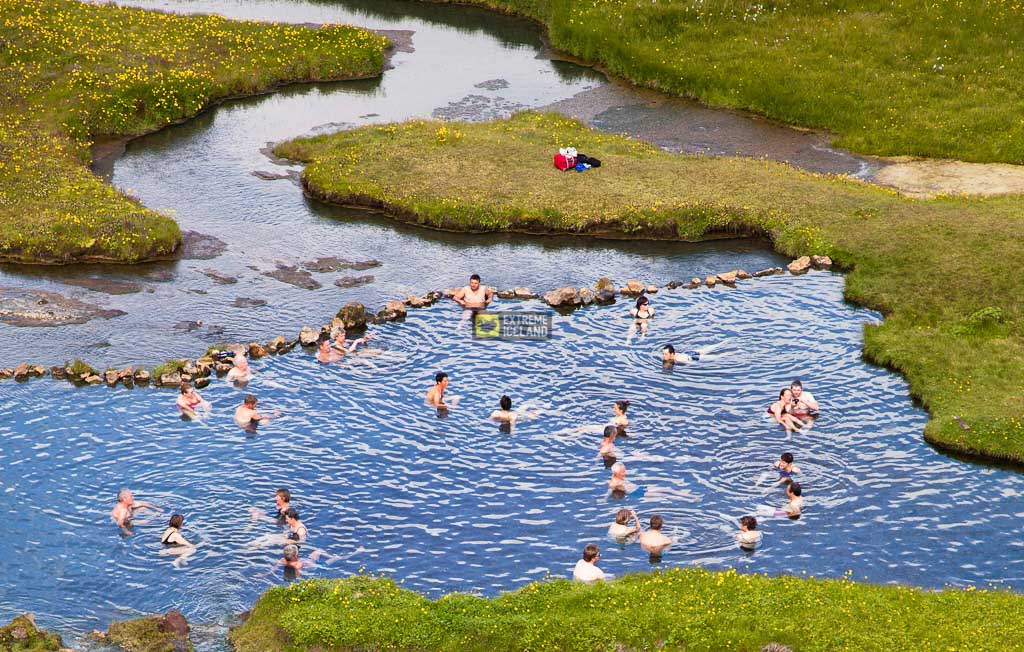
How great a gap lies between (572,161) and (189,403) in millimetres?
28229

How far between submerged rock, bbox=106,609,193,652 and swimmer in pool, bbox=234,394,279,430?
10883mm

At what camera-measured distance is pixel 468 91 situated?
77.6 metres

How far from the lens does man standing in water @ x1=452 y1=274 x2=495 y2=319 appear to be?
4750cm

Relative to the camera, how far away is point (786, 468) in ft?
118

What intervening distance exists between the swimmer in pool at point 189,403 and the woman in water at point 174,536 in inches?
304

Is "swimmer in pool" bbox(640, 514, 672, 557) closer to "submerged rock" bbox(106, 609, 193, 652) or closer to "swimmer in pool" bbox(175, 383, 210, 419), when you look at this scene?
"submerged rock" bbox(106, 609, 193, 652)

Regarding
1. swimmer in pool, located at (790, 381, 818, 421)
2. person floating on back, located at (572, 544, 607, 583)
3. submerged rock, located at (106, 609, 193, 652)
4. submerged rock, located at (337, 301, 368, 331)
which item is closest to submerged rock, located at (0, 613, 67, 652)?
submerged rock, located at (106, 609, 193, 652)

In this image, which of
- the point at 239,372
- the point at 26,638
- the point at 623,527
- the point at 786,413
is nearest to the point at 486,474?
the point at 623,527

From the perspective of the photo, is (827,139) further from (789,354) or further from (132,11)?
(132,11)

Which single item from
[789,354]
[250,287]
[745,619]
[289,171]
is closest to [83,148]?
[289,171]

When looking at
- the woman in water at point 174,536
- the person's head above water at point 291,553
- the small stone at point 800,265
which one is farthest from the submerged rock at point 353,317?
the small stone at point 800,265

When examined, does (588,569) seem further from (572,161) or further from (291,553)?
(572,161)

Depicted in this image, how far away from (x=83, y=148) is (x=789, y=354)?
43450 mm

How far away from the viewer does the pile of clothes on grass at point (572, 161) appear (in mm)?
60906
